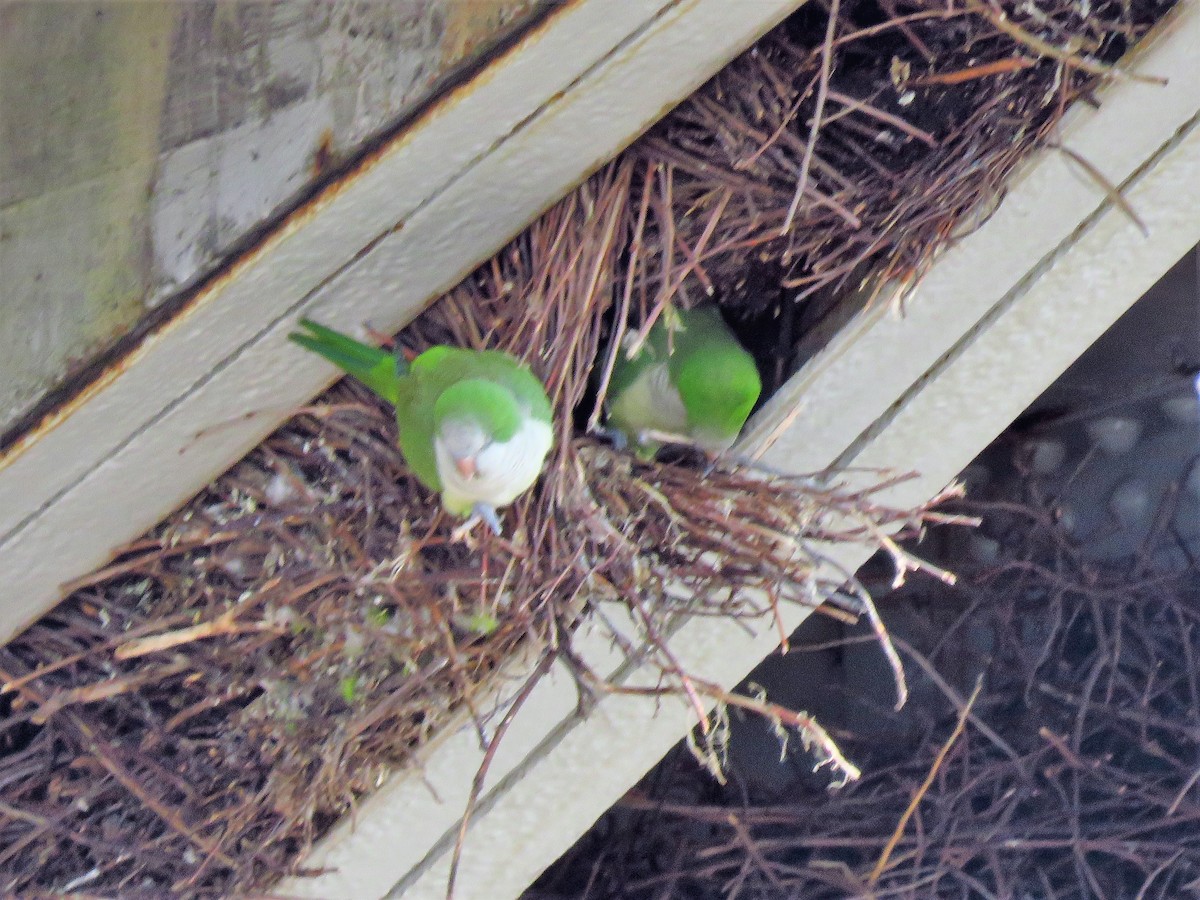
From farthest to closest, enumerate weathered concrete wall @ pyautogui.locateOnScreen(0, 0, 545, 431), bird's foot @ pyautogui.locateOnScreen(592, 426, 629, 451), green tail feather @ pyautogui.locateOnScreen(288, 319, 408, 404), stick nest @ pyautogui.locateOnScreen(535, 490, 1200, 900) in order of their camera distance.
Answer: stick nest @ pyautogui.locateOnScreen(535, 490, 1200, 900) < bird's foot @ pyautogui.locateOnScreen(592, 426, 629, 451) < green tail feather @ pyautogui.locateOnScreen(288, 319, 408, 404) < weathered concrete wall @ pyautogui.locateOnScreen(0, 0, 545, 431)

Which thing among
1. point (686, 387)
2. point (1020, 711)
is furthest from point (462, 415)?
point (1020, 711)

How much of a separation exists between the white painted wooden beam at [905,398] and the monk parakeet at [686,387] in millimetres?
102

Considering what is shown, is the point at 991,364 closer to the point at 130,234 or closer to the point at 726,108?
the point at 726,108

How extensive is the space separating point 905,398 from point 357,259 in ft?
1.51

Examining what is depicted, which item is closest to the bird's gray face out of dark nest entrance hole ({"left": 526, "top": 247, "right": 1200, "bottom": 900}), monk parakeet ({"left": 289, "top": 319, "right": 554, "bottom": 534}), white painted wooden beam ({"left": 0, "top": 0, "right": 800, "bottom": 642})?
monk parakeet ({"left": 289, "top": 319, "right": 554, "bottom": 534})

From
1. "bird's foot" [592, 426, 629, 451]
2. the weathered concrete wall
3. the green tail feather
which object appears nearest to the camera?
the weathered concrete wall

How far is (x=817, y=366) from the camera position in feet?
2.75

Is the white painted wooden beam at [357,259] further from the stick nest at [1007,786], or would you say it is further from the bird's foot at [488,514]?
the stick nest at [1007,786]

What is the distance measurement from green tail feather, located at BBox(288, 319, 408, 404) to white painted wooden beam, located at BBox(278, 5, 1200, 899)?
0.27 m

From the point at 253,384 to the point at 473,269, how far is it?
0.20 meters

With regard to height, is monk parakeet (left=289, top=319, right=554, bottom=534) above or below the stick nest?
above

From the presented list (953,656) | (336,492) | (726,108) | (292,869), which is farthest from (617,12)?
(953,656)

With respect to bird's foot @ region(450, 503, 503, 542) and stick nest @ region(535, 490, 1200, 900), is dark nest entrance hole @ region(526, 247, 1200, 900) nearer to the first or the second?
stick nest @ region(535, 490, 1200, 900)

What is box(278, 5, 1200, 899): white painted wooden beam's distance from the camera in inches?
31.6
